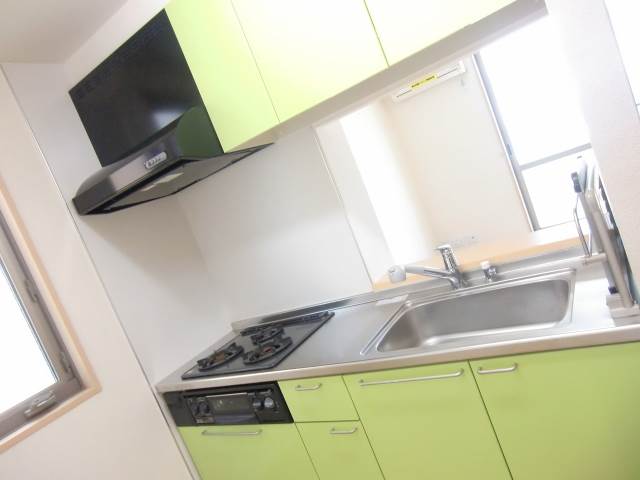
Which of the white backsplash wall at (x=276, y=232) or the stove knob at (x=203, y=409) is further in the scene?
the white backsplash wall at (x=276, y=232)

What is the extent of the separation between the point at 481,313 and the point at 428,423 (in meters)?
0.54

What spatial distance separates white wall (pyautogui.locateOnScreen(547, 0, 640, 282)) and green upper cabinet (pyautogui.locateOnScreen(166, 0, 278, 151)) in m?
0.96

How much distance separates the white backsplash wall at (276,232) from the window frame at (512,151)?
2.52 m

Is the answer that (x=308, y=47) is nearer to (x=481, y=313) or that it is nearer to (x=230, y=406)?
(x=481, y=313)

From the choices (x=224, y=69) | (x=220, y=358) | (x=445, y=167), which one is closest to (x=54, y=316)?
(x=220, y=358)

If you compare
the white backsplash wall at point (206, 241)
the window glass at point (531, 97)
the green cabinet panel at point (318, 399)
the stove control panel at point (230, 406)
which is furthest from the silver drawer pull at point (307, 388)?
the window glass at point (531, 97)

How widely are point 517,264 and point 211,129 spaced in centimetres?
132

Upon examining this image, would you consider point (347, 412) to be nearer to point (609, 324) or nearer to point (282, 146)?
point (609, 324)

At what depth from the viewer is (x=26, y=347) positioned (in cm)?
173

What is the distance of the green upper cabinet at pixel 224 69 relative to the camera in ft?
5.10

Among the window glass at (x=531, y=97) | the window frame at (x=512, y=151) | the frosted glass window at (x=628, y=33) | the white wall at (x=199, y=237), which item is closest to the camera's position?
the frosted glass window at (x=628, y=33)

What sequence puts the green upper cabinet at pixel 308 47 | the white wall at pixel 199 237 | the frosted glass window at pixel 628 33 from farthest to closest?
the white wall at pixel 199 237 → the green upper cabinet at pixel 308 47 → the frosted glass window at pixel 628 33

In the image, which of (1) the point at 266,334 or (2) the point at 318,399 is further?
(1) the point at 266,334

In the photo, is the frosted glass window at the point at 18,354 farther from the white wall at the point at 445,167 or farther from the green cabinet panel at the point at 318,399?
the white wall at the point at 445,167
